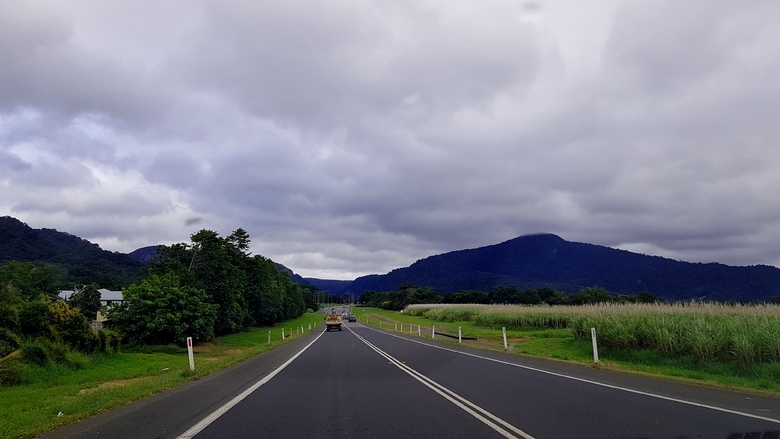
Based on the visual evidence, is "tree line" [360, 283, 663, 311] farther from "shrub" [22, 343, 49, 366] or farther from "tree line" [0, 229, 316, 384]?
"shrub" [22, 343, 49, 366]

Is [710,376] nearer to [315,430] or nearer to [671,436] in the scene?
[671,436]

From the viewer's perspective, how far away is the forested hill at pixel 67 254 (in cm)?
10669

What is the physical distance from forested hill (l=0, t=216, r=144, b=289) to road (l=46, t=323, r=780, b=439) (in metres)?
102

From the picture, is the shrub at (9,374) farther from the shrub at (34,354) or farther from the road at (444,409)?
the road at (444,409)

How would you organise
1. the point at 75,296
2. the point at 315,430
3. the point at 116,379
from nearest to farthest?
the point at 315,430, the point at 116,379, the point at 75,296

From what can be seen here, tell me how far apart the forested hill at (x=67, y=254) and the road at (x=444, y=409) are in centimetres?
10208

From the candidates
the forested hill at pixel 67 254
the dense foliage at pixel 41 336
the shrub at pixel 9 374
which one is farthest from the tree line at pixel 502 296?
the shrub at pixel 9 374

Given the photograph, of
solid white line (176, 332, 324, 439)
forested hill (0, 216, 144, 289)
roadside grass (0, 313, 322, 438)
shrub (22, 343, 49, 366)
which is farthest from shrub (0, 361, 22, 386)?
forested hill (0, 216, 144, 289)

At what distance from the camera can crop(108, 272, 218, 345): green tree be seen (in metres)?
A: 29.4

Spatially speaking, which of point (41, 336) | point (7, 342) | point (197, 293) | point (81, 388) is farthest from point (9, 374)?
point (197, 293)

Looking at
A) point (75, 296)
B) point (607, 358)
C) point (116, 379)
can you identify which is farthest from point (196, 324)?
point (75, 296)

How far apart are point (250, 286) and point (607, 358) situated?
1607 inches

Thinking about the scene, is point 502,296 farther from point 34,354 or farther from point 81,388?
point 81,388

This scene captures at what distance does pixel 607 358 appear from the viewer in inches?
832
